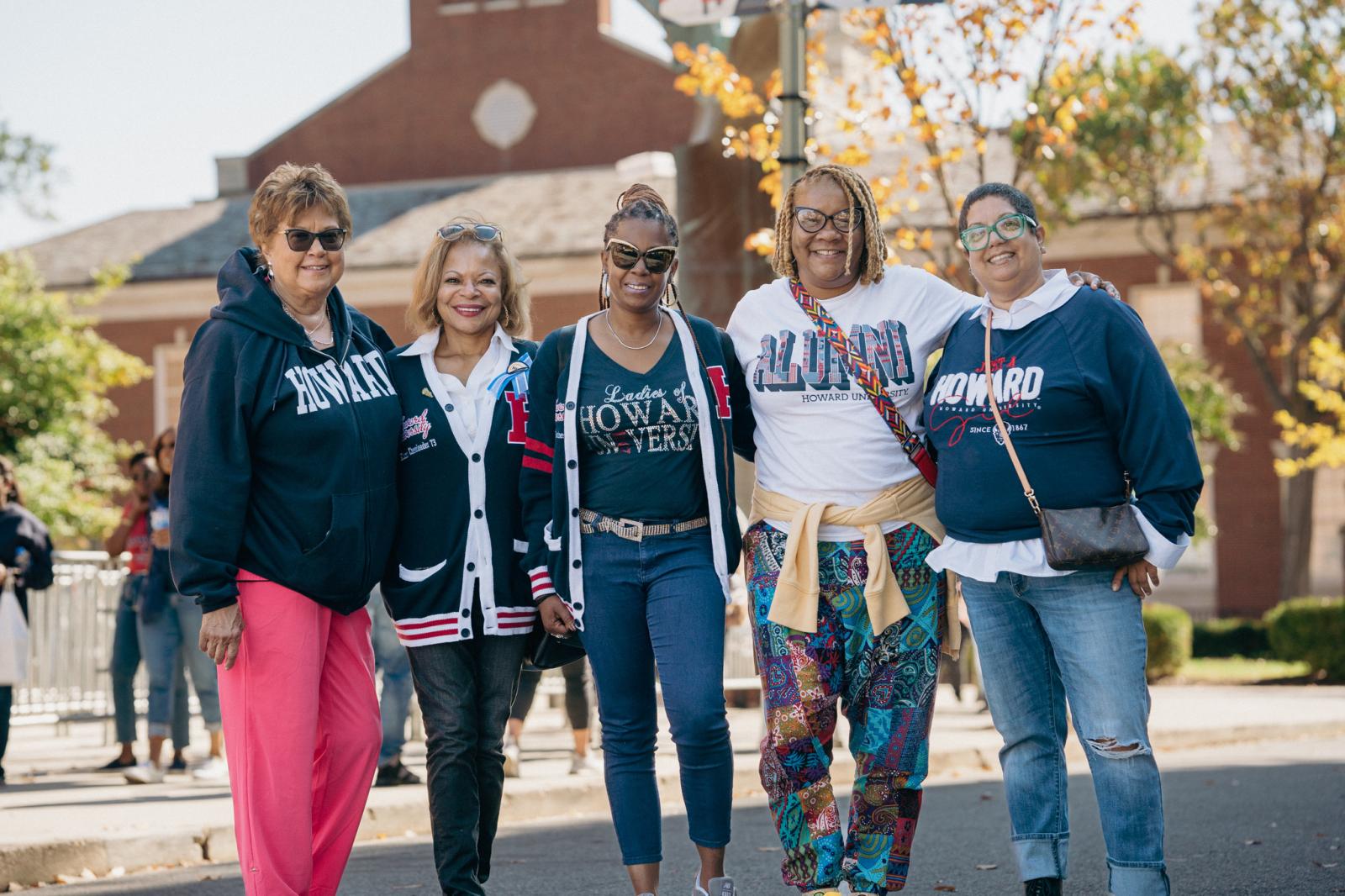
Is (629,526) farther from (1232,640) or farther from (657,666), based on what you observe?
(1232,640)

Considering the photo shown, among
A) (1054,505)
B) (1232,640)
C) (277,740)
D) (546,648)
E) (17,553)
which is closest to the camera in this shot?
(277,740)

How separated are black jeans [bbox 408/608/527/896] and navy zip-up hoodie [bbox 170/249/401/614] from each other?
1.33ft

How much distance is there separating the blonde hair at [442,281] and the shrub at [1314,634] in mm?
18040

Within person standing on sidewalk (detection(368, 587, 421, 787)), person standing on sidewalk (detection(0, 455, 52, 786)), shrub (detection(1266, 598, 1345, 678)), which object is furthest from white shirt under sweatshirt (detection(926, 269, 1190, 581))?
shrub (detection(1266, 598, 1345, 678))

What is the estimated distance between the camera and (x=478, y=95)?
38.5 m

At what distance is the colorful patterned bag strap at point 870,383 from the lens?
508 cm

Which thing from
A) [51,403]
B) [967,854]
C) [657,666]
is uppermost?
[51,403]

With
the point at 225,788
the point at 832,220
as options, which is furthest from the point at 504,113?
the point at 832,220

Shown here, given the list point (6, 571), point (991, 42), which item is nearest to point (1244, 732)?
point (991, 42)

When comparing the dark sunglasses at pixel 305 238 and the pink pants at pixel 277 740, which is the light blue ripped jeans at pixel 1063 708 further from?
the dark sunglasses at pixel 305 238

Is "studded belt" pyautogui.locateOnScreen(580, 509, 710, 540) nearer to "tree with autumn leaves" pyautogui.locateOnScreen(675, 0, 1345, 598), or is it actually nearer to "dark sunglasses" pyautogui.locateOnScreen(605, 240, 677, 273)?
"dark sunglasses" pyautogui.locateOnScreen(605, 240, 677, 273)

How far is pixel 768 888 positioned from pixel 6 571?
5.88 metres

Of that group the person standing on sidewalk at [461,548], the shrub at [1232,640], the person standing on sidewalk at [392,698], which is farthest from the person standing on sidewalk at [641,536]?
the shrub at [1232,640]

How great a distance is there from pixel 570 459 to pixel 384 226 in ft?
91.9
